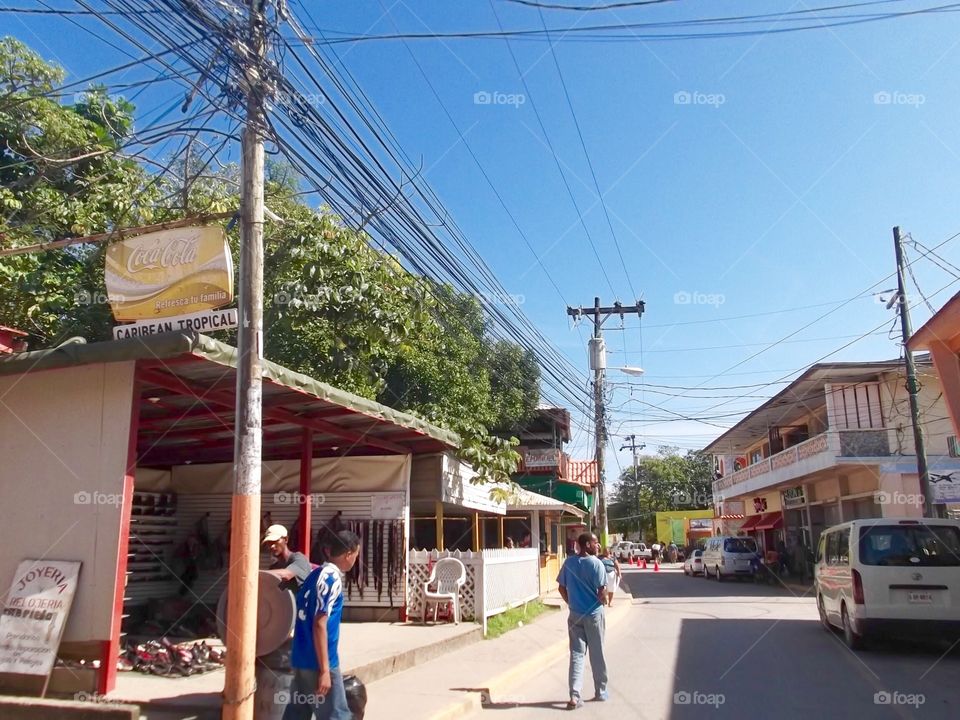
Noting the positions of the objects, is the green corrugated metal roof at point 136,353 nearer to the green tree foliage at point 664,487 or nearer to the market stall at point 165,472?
the market stall at point 165,472

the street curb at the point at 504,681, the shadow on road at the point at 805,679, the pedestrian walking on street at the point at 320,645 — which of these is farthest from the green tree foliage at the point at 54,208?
the shadow on road at the point at 805,679

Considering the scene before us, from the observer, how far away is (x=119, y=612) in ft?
22.4

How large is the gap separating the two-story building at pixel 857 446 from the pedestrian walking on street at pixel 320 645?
2115 cm

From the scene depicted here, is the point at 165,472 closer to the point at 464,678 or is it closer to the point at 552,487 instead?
the point at 464,678

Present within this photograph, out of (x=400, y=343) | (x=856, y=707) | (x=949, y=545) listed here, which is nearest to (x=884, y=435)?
(x=949, y=545)

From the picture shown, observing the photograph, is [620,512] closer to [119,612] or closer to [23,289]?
[23,289]

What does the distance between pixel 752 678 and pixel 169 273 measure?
25.7ft

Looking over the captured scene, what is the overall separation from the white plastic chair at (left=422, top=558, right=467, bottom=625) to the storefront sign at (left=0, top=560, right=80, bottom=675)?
665cm

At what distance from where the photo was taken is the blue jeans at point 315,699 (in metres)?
4.99

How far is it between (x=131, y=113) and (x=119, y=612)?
1797 cm

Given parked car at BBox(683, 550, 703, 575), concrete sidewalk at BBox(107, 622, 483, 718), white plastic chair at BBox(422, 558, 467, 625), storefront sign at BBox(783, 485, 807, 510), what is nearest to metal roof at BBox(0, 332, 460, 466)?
white plastic chair at BBox(422, 558, 467, 625)

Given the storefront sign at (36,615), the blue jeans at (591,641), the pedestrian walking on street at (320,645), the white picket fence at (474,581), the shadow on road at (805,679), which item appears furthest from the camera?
the white picket fence at (474,581)

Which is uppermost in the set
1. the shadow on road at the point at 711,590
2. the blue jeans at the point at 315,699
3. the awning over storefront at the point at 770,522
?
the awning over storefront at the point at 770,522

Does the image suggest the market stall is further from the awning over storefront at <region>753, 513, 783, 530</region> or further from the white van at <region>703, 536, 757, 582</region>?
the awning over storefront at <region>753, 513, 783, 530</region>
